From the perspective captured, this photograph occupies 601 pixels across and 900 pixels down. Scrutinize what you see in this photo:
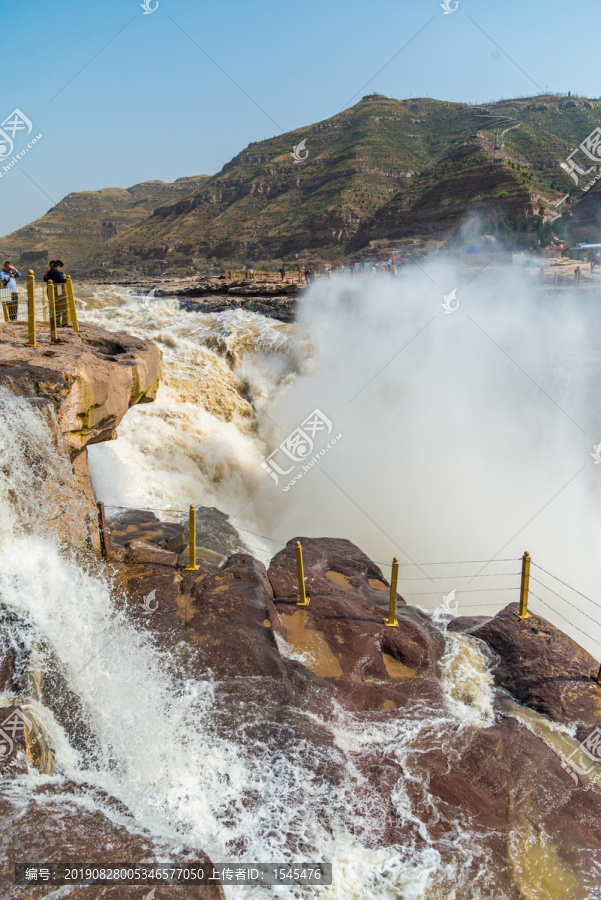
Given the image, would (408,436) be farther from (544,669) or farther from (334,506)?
(544,669)

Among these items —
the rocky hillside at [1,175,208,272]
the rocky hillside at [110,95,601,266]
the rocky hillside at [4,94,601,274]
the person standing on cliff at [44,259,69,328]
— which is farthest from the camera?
the rocky hillside at [1,175,208,272]

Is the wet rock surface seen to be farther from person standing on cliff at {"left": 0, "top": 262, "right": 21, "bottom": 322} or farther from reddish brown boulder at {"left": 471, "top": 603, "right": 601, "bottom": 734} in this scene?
person standing on cliff at {"left": 0, "top": 262, "right": 21, "bottom": 322}

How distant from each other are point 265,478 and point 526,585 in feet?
29.1

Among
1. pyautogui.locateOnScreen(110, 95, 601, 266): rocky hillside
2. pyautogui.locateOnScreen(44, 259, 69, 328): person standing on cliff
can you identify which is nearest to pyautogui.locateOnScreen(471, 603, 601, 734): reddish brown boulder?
pyautogui.locateOnScreen(44, 259, 69, 328): person standing on cliff

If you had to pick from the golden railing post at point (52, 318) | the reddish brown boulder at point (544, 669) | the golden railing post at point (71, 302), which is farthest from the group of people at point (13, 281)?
the reddish brown boulder at point (544, 669)

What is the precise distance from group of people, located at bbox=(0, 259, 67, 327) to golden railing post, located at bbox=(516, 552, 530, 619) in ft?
29.9

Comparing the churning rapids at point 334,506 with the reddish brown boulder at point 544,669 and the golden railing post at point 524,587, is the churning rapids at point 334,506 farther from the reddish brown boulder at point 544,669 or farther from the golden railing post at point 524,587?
the golden railing post at point 524,587

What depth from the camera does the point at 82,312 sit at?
2338cm

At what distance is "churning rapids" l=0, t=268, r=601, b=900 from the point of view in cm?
459

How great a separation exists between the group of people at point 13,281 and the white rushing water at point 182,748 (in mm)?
4199

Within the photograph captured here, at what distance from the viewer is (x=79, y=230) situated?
314 ft

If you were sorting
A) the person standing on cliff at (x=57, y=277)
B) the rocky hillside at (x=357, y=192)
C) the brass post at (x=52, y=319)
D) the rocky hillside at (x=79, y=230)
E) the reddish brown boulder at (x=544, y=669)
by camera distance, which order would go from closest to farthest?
the reddish brown boulder at (x=544, y=669) < the brass post at (x=52, y=319) < the person standing on cliff at (x=57, y=277) < the rocky hillside at (x=357, y=192) < the rocky hillside at (x=79, y=230)

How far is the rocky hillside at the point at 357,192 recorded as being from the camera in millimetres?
54094

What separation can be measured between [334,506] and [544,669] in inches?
325
